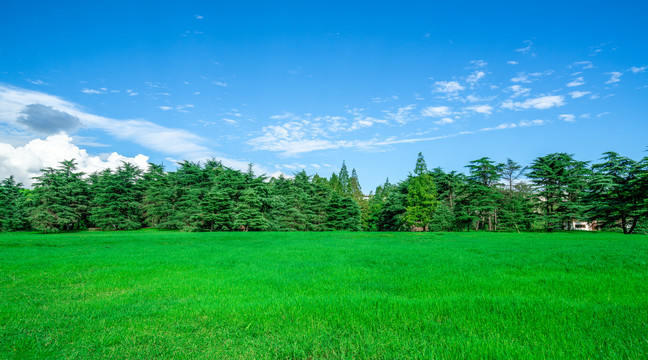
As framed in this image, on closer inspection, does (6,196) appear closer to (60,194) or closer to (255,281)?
(60,194)

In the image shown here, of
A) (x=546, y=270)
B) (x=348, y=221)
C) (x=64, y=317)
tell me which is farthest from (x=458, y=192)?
(x=64, y=317)

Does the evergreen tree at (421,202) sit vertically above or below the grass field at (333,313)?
above

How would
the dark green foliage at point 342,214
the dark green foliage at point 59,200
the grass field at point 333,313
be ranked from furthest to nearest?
the dark green foliage at point 342,214 < the dark green foliage at point 59,200 < the grass field at point 333,313

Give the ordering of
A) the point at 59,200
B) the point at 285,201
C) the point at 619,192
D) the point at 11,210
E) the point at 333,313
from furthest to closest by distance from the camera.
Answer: the point at 285,201 → the point at 11,210 → the point at 59,200 → the point at 619,192 → the point at 333,313

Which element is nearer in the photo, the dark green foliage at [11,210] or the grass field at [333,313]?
the grass field at [333,313]

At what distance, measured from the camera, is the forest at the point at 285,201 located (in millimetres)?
40219

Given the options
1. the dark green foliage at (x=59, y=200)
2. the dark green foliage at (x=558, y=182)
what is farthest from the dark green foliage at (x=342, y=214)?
the dark green foliage at (x=59, y=200)

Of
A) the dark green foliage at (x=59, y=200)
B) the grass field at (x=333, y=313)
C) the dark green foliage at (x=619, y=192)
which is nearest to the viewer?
the grass field at (x=333, y=313)

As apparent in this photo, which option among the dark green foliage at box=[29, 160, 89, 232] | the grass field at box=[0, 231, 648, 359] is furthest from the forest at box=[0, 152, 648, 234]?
the grass field at box=[0, 231, 648, 359]

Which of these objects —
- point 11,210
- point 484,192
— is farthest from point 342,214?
point 11,210

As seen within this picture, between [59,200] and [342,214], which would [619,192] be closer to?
[342,214]

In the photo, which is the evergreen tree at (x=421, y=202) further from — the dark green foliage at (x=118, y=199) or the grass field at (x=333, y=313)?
the dark green foliage at (x=118, y=199)

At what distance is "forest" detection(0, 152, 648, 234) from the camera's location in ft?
132

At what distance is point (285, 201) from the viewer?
5259 cm
